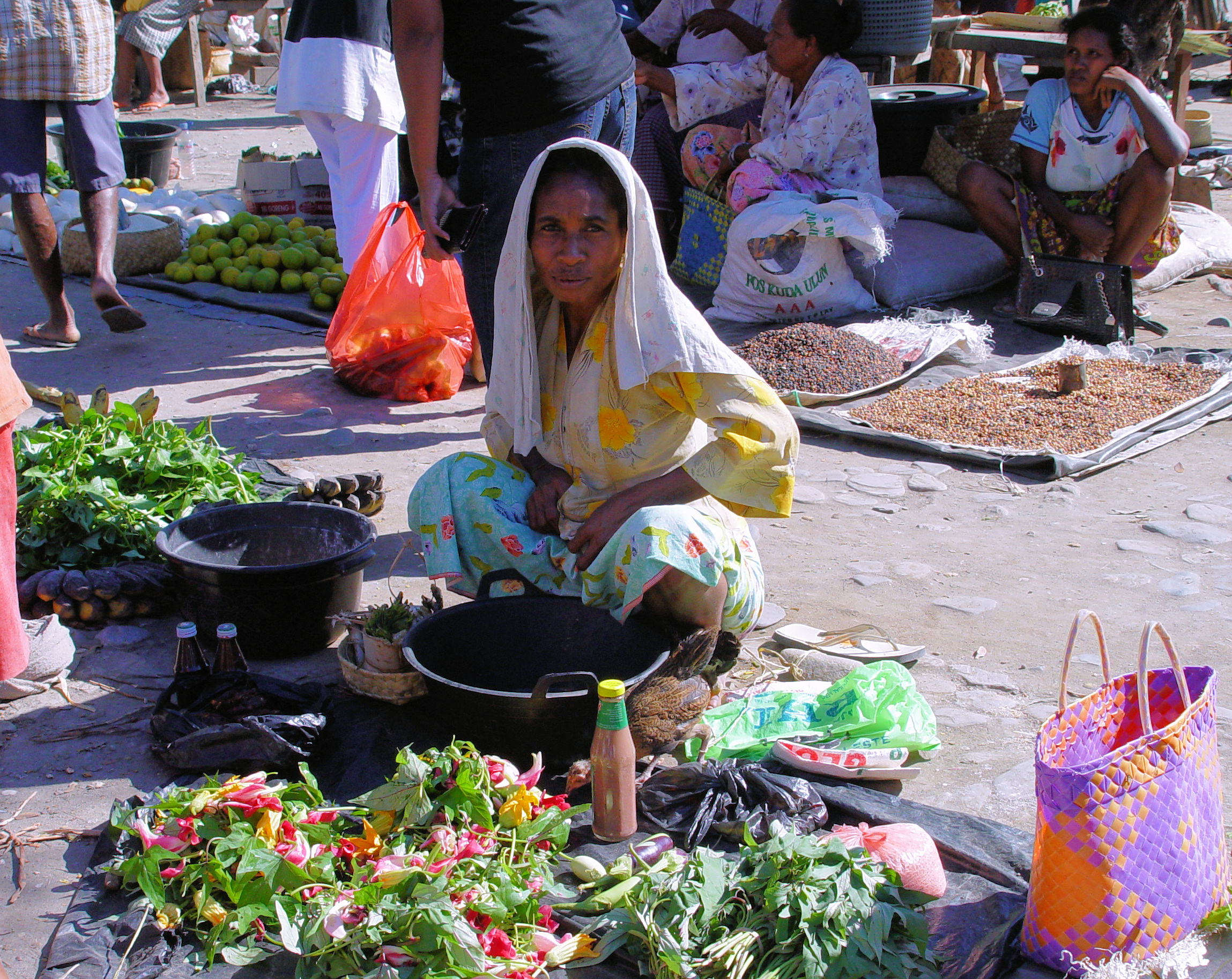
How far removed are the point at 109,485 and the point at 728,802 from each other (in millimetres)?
1948

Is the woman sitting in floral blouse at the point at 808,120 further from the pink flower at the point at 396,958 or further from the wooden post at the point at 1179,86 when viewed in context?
the pink flower at the point at 396,958

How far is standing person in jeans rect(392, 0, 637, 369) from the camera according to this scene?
319 centimetres

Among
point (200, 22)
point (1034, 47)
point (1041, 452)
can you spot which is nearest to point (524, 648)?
point (1041, 452)

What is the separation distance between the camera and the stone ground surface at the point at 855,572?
234 cm

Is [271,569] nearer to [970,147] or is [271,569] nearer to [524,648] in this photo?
[524,648]

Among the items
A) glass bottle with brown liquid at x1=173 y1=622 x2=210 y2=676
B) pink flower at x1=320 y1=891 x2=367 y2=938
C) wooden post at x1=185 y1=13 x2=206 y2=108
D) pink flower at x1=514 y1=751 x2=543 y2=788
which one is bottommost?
pink flower at x1=320 y1=891 x2=367 y2=938

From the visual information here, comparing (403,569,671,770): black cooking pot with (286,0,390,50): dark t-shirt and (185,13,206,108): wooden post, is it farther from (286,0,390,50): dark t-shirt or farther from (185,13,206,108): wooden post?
(185,13,206,108): wooden post

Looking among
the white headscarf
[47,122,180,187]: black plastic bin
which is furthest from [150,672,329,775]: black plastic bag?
[47,122,180,187]: black plastic bin

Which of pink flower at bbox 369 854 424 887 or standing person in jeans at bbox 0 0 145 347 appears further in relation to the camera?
standing person in jeans at bbox 0 0 145 347

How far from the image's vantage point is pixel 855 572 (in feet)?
10.8

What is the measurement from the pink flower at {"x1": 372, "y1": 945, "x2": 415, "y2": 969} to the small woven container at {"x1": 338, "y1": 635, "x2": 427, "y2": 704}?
2.63 feet

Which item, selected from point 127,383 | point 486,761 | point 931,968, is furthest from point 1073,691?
point 127,383

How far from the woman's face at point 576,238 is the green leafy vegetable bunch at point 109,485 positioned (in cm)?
125

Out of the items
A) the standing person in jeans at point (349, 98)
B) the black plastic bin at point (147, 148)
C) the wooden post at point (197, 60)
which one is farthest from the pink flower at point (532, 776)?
the wooden post at point (197, 60)
